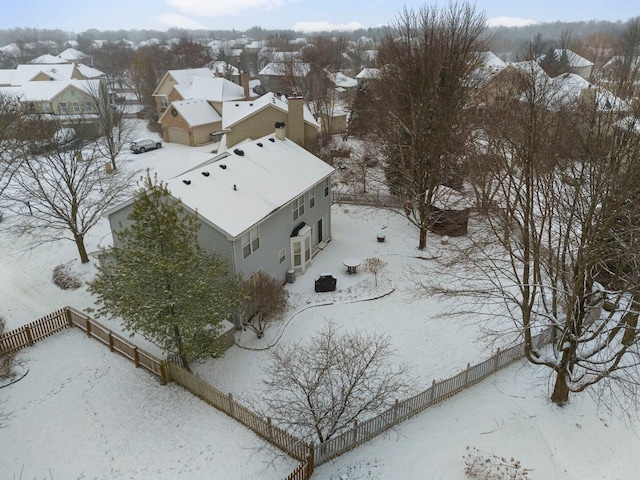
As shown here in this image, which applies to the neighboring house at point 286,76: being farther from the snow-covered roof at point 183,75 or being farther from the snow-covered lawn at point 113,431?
the snow-covered lawn at point 113,431

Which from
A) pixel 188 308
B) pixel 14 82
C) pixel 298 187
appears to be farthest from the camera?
pixel 14 82

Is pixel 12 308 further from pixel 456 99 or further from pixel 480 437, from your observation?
pixel 456 99

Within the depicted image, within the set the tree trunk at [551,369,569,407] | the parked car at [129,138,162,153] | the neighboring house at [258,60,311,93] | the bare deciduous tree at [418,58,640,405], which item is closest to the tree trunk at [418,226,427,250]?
the bare deciduous tree at [418,58,640,405]

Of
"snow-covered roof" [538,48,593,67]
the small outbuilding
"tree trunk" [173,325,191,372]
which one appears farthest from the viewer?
"snow-covered roof" [538,48,593,67]

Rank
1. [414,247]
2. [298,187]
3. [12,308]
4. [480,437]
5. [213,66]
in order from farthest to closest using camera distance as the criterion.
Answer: [213,66] → [414,247] → [298,187] → [12,308] → [480,437]

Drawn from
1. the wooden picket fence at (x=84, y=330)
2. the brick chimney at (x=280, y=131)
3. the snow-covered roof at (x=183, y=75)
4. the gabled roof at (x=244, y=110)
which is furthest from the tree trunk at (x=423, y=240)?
the snow-covered roof at (x=183, y=75)

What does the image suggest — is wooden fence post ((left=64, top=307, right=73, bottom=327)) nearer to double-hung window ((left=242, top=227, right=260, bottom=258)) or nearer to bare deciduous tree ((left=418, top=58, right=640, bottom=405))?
double-hung window ((left=242, top=227, right=260, bottom=258))

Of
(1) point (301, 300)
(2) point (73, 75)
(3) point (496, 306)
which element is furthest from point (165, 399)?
(2) point (73, 75)
